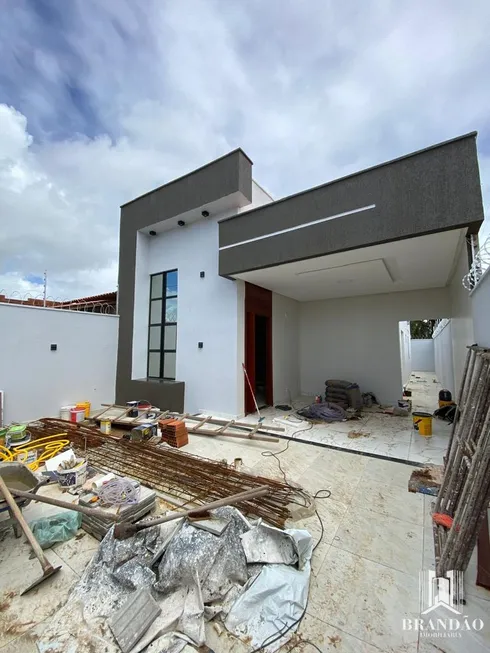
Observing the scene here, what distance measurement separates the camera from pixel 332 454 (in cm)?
399

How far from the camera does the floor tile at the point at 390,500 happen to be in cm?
254

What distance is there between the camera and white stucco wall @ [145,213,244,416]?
588 cm

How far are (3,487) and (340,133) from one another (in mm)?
7428

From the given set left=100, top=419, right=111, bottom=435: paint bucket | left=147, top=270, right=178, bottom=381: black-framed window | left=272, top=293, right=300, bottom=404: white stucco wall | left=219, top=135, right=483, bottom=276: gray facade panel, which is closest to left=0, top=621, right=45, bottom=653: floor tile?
left=100, top=419, right=111, bottom=435: paint bucket

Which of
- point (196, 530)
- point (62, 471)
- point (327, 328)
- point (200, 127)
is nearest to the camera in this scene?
point (196, 530)

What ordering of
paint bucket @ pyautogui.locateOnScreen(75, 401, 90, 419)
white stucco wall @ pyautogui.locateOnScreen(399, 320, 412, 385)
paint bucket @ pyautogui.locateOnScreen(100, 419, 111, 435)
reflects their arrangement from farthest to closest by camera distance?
white stucco wall @ pyautogui.locateOnScreen(399, 320, 412, 385)
paint bucket @ pyautogui.locateOnScreen(75, 401, 90, 419)
paint bucket @ pyautogui.locateOnScreen(100, 419, 111, 435)

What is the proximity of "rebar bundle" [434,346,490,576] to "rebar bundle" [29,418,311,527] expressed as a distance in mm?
1215

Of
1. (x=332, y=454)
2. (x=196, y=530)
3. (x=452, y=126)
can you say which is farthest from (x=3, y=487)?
(x=452, y=126)

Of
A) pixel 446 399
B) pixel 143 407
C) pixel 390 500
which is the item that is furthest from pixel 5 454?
pixel 446 399

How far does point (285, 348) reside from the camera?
7691mm

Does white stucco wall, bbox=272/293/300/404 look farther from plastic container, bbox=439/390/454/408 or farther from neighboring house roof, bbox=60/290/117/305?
neighboring house roof, bbox=60/290/117/305

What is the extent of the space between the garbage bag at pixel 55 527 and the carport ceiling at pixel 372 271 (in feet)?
14.7

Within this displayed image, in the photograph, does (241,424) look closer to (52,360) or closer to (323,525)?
(323,525)

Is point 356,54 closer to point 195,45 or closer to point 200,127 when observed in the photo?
point 195,45
